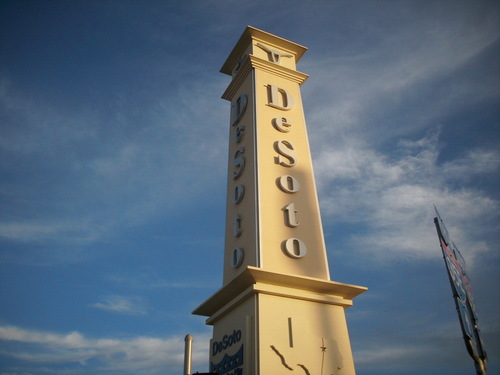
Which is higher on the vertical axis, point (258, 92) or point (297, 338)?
point (258, 92)

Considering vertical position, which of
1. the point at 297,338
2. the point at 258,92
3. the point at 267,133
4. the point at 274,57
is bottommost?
Answer: the point at 297,338

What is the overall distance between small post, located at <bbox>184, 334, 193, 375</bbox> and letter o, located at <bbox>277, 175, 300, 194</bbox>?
759 cm

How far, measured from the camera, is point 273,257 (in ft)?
40.7

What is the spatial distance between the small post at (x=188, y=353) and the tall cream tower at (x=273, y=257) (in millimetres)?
3399

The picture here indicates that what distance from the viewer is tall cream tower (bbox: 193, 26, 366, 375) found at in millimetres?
10820

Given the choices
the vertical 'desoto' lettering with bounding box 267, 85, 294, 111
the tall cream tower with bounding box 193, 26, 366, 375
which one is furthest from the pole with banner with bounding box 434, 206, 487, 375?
the vertical 'desoto' lettering with bounding box 267, 85, 294, 111

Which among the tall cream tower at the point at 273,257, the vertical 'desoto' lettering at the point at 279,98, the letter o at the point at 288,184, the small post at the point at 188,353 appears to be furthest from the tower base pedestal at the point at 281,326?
the vertical 'desoto' lettering at the point at 279,98

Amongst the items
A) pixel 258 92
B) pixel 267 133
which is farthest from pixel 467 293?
pixel 258 92

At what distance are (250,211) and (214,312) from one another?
3.42 m

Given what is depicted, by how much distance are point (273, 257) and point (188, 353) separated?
559 cm

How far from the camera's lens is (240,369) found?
1056 cm

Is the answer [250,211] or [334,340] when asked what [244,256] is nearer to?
[250,211]

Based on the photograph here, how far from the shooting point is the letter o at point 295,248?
41.5ft

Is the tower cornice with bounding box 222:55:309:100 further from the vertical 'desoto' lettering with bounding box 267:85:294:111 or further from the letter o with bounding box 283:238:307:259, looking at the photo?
the letter o with bounding box 283:238:307:259
